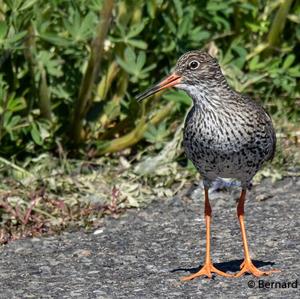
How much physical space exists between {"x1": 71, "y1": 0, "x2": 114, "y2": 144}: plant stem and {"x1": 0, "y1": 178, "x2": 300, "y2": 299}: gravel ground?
1.14 metres

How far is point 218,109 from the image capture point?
7.57m

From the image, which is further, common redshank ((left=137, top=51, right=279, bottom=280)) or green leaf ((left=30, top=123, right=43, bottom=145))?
green leaf ((left=30, top=123, right=43, bottom=145))

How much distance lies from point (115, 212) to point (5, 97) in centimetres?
143

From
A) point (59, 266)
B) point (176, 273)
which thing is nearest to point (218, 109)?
point (176, 273)

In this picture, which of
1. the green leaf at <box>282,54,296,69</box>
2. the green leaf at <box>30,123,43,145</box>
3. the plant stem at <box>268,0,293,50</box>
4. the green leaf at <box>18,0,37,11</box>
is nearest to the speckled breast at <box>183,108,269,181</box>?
the green leaf at <box>18,0,37,11</box>

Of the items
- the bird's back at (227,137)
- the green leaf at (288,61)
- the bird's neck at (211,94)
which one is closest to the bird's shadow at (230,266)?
the bird's back at (227,137)

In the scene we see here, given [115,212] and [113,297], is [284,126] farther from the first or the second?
[113,297]

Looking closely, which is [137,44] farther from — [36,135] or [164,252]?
[164,252]

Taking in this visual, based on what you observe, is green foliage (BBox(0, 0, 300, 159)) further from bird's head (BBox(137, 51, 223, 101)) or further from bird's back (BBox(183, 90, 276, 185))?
bird's back (BBox(183, 90, 276, 185))

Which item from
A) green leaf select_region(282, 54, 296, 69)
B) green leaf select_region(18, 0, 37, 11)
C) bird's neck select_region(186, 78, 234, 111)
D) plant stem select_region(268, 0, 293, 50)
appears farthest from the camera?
plant stem select_region(268, 0, 293, 50)

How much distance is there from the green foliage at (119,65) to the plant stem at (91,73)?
20 mm

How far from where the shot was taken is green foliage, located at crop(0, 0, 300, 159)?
968 centimetres

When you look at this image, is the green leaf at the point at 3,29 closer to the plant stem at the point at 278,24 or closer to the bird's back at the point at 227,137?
the bird's back at the point at 227,137

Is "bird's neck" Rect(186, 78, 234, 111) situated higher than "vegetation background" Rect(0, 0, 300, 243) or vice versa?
"bird's neck" Rect(186, 78, 234, 111)
